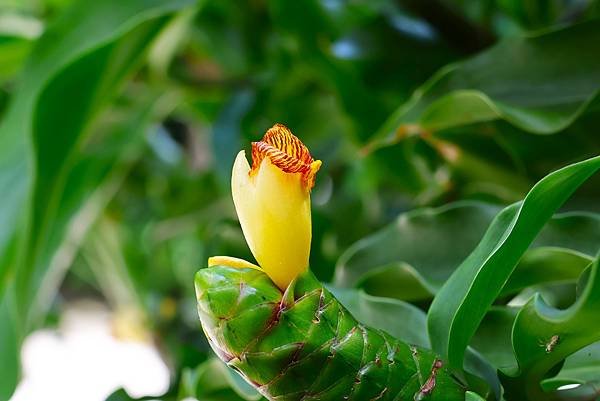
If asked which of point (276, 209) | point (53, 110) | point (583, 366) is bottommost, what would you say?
point (583, 366)

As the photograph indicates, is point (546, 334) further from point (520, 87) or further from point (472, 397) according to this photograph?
point (520, 87)

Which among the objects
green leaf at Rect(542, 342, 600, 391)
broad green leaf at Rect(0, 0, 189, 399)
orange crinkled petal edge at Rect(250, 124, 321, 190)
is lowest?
green leaf at Rect(542, 342, 600, 391)

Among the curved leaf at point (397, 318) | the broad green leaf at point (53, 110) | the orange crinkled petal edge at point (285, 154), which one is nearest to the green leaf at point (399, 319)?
the curved leaf at point (397, 318)

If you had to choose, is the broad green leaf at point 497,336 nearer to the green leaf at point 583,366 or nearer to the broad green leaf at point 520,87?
the green leaf at point 583,366

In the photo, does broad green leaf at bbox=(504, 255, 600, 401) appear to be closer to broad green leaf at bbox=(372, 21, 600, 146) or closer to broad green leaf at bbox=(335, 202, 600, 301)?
broad green leaf at bbox=(335, 202, 600, 301)

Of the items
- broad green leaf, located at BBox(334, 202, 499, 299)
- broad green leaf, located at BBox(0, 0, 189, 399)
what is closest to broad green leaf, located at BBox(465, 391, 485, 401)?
broad green leaf, located at BBox(334, 202, 499, 299)

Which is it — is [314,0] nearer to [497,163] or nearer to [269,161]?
[497,163]

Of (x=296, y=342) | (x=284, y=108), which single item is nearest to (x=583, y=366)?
(x=296, y=342)
